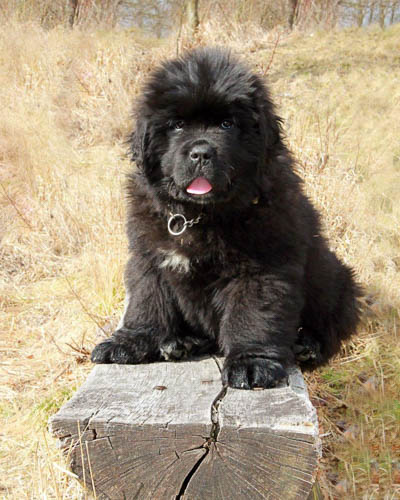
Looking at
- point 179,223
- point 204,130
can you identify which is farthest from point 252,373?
point 204,130

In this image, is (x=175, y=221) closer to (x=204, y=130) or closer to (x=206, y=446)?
(x=204, y=130)

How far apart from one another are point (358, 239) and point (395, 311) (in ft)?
3.36

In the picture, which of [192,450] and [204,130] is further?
[204,130]

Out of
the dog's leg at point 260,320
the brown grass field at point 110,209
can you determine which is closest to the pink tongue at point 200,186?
the dog's leg at point 260,320

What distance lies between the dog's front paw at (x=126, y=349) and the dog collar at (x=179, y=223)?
496 mm

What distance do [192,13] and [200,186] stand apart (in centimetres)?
906

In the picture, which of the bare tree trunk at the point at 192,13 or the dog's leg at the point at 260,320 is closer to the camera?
the dog's leg at the point at 260,320

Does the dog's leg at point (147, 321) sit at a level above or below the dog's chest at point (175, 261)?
below

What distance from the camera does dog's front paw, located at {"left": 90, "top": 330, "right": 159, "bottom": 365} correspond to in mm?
2434

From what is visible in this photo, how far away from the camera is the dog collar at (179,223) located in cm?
250

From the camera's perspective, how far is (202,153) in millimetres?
2307

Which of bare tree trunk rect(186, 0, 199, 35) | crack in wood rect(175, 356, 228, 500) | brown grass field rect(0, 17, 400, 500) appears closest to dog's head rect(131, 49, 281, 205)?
brown grass field rect(0, 17, 400, 500)

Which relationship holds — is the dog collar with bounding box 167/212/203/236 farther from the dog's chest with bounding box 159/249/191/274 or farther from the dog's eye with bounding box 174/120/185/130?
the dog's eye with bounding box 174/120/185/130

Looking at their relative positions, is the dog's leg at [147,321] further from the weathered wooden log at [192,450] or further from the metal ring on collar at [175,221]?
the weathered wooden log at [192,450]
